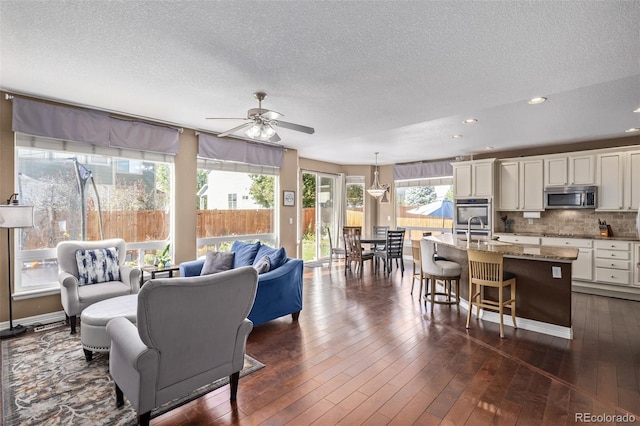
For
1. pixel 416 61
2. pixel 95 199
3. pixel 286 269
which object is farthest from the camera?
pixel 95 199

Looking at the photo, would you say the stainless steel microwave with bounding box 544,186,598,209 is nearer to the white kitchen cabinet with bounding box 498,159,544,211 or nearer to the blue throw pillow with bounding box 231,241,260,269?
the white kitchen cabinet with bounding box 498,159,544,211

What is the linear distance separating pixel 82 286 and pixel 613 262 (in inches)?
295

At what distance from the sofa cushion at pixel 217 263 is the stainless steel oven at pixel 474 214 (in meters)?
4.61

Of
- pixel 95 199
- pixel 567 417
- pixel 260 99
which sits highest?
pixel 260 99

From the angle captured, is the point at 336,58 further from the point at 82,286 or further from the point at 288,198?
the point at 288,198

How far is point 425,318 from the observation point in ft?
12.8

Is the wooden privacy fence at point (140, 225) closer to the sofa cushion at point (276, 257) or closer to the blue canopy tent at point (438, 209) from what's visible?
the sofa cushion at point (276, 257)

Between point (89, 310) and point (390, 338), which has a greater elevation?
point (89, 310)

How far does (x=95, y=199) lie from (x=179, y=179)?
3.72ft

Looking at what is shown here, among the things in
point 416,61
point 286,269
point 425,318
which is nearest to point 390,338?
point 425,318

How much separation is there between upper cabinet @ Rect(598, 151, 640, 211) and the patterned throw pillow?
24.4 ft

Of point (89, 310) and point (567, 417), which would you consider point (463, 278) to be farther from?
point (89, 310)

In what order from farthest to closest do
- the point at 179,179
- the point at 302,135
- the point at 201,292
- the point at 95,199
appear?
the point at 302,135 → the point at 179,179 → the point at 95,199 → the point at 201,292

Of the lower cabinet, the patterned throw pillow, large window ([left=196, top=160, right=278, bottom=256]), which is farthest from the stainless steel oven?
the patterned throw pillow
